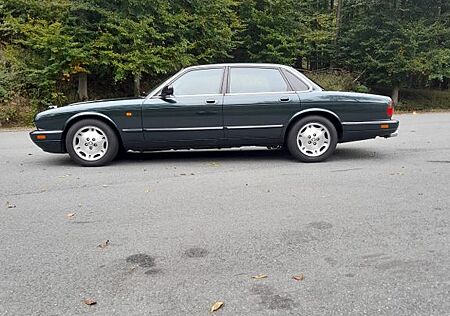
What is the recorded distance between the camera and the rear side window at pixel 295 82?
23.2 ft

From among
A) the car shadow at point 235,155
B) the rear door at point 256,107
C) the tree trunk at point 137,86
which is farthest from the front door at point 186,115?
the tree trunk at point 137,86

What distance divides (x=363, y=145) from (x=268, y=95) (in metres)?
2.90

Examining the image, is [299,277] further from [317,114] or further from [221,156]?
[221,156]

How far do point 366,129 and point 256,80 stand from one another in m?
1.92

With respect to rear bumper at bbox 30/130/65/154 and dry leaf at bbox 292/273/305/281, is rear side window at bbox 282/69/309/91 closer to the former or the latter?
rear bumper at bbox 30/130/65/154

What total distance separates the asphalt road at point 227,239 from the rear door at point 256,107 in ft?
1.80

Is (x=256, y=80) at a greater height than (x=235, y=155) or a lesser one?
greater

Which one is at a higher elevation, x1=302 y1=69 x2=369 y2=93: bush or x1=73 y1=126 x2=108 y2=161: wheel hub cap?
x1=302 y1=69 x2=369 y2=93: bush

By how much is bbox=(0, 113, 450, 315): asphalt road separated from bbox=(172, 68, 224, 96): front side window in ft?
4.03

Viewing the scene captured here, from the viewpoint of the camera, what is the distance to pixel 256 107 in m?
6.91

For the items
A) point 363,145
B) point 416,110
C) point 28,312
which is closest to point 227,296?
point 28,312

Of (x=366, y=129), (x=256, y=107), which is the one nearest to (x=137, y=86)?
(x=256, y=107)

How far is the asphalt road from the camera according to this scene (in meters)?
2.84

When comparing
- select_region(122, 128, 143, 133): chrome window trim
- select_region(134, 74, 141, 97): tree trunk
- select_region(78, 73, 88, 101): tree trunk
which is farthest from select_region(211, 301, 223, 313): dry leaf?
select_region(78, 73, 88, 101): tree trunk
